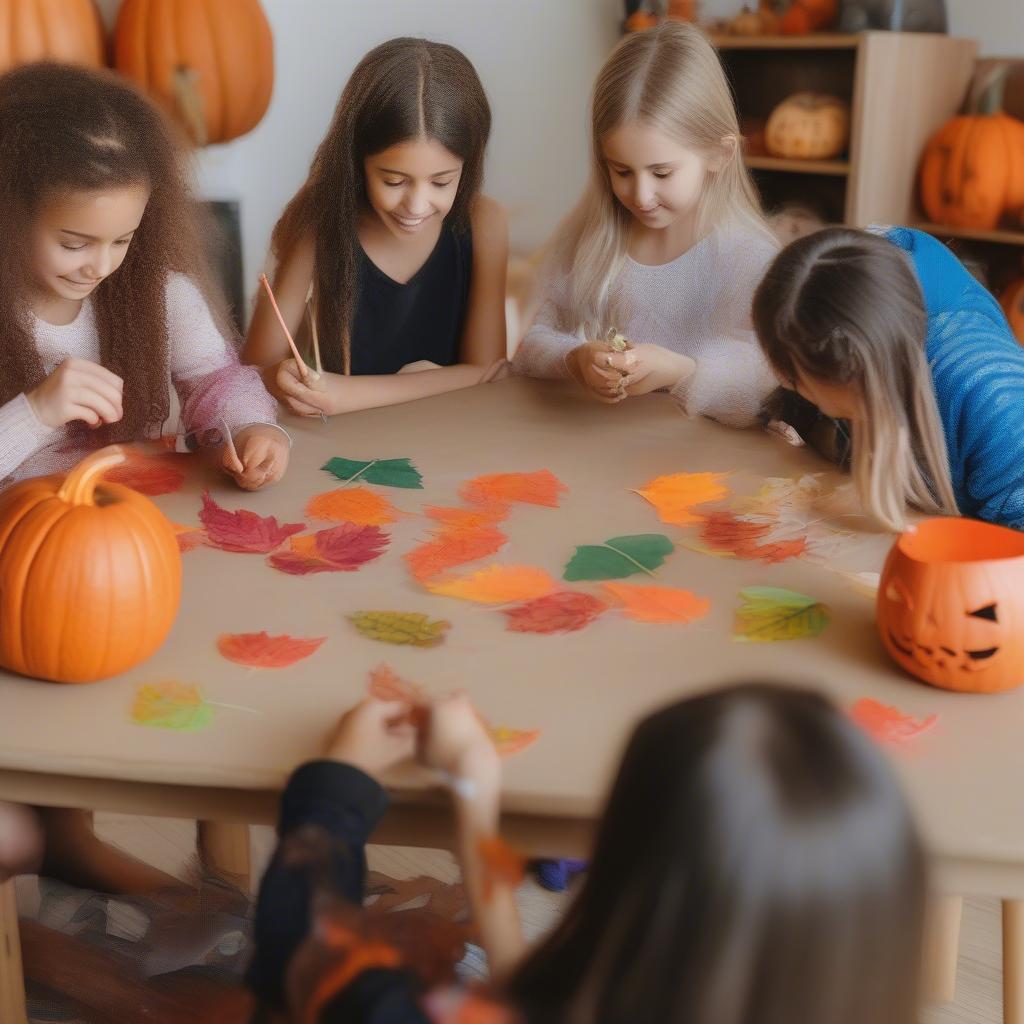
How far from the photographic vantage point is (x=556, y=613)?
1015 mm

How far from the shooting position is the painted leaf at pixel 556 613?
995mm

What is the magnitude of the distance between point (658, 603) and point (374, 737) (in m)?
0.31

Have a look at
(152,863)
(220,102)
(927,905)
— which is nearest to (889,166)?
(220,102)

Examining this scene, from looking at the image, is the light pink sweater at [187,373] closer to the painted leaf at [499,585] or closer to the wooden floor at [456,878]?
the painted leaf at [499,585]

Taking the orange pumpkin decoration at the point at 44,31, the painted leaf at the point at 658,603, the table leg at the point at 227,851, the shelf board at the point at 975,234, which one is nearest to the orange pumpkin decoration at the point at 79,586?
the painted leaf at the point at 658,603

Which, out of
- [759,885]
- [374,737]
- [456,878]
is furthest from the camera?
[456,878]

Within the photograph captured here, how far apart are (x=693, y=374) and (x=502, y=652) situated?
2.37ft

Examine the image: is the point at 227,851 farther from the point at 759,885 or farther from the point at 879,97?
the point at 879,97

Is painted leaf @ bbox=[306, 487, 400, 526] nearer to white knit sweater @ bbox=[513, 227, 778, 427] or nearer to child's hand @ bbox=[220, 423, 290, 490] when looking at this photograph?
child's hand @ bbox=[220, 423, 290, 490]

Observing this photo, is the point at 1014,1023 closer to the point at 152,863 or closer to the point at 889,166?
the point at 152,863

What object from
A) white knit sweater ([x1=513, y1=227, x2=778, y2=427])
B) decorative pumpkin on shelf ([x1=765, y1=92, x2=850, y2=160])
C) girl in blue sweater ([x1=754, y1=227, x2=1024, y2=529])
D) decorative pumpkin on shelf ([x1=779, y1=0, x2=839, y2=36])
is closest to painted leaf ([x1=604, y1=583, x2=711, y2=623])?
girl in blue sweater ([x1=754, y1=227, x2=1024, y2=529])

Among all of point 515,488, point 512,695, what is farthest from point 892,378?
point 512,695

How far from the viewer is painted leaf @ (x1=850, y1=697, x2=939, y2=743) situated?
0.84 meters

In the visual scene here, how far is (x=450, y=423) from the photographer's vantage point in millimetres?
1550
